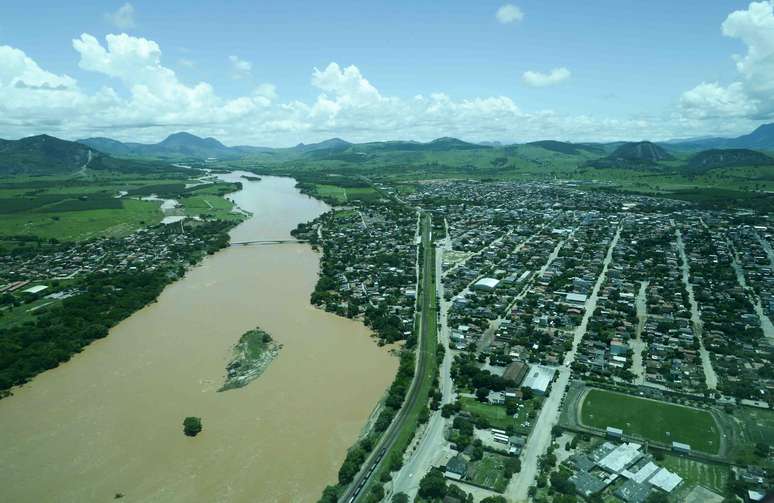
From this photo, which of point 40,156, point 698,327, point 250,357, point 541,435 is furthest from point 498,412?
point 40,156

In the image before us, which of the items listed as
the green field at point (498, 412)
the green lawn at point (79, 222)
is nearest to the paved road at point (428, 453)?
the green field at point (498, 412)

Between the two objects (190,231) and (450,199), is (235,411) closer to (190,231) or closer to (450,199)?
(190,231)

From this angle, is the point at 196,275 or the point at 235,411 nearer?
the point at 235,411

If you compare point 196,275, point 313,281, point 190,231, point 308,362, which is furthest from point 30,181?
point 308,362

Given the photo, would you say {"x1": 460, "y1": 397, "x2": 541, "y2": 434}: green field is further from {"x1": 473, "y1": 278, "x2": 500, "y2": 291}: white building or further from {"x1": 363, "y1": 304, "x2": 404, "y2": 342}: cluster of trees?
{"x1": 473, "y1": 278, "x2": 500, "y2": 291}: white building

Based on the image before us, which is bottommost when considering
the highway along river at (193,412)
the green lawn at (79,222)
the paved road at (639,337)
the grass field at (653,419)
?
the highway along river at (193,412)

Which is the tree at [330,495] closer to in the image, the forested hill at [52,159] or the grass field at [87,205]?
the grass field at [87,205]
